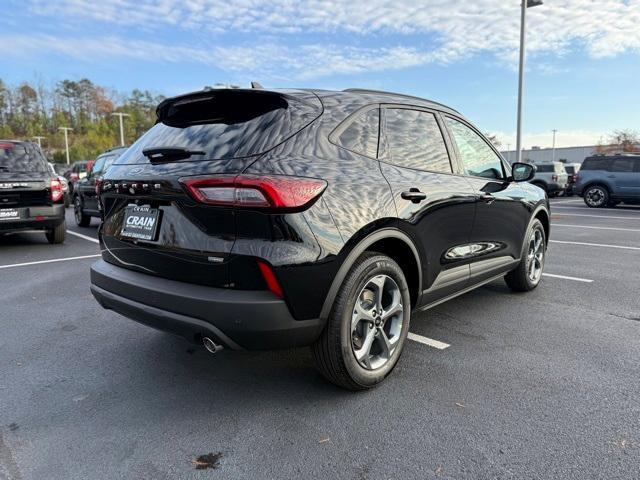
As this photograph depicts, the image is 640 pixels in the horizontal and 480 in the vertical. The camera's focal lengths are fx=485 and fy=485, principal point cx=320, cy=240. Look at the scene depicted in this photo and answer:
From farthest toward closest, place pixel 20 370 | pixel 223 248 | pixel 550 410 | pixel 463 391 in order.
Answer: pixel 20 370
pixel 463 391
pixel 550 410
pixel 223 248

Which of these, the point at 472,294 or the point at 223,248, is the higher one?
the point at 223,248

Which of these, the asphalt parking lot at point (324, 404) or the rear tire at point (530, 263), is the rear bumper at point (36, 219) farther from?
the rear tire at point (530, 263)

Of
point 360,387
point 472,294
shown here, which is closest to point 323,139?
point 360,387

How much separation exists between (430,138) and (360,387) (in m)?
1.81

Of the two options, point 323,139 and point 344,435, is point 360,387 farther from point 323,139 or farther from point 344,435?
point 323,139

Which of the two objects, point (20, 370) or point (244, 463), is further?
point (20, 370)

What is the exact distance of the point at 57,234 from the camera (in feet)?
27.1

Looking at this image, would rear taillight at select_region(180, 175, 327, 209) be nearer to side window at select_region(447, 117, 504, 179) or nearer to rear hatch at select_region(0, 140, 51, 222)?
side window at select_region(447, 117, 504, 179)

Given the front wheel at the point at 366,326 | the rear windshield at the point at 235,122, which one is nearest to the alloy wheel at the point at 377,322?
the front wheel at the point at 366,326

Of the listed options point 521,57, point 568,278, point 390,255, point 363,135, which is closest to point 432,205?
point 390,255

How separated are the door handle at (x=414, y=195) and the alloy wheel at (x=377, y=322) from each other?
0.51m

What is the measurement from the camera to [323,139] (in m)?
2.65

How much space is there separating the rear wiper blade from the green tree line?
7077 cm

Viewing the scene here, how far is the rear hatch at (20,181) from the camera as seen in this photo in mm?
7254
